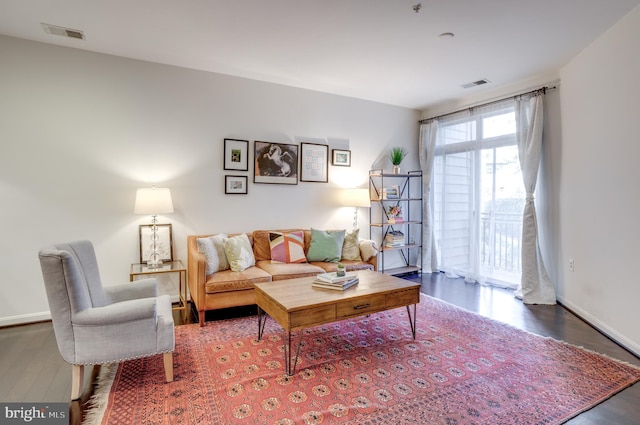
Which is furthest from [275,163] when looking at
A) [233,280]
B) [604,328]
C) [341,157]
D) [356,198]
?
[604,328]

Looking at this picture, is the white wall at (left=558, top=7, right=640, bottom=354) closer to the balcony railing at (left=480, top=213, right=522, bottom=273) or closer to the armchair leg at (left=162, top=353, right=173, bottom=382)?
the balcony railing at (left=480, top=213, right=522, bottom=273)

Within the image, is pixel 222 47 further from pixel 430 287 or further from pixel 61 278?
pixel 430 287

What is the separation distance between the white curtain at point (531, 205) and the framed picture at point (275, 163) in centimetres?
287

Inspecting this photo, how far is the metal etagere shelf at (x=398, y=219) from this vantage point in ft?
16.6

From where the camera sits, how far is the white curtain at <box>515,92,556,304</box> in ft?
12.6

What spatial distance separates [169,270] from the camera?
10.7ft

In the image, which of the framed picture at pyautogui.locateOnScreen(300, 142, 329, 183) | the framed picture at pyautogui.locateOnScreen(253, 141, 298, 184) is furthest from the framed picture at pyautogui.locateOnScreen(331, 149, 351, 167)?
the framed picture at pyautogui.locateOnScreen(253, 141, 298, 184)

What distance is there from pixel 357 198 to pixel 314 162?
793 mm

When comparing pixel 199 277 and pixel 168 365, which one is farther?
pixel 199 277

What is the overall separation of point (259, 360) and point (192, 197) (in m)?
2.17

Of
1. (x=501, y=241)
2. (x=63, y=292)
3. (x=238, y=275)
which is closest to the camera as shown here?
(x=63, y=292)

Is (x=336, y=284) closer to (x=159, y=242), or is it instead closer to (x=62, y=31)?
(x=159, y=242)

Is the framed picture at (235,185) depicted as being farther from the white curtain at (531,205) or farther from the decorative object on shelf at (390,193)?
the white curtain at (531,205)

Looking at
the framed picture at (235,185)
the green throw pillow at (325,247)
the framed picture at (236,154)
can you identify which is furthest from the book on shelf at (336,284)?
the framed picture at (236,154)
